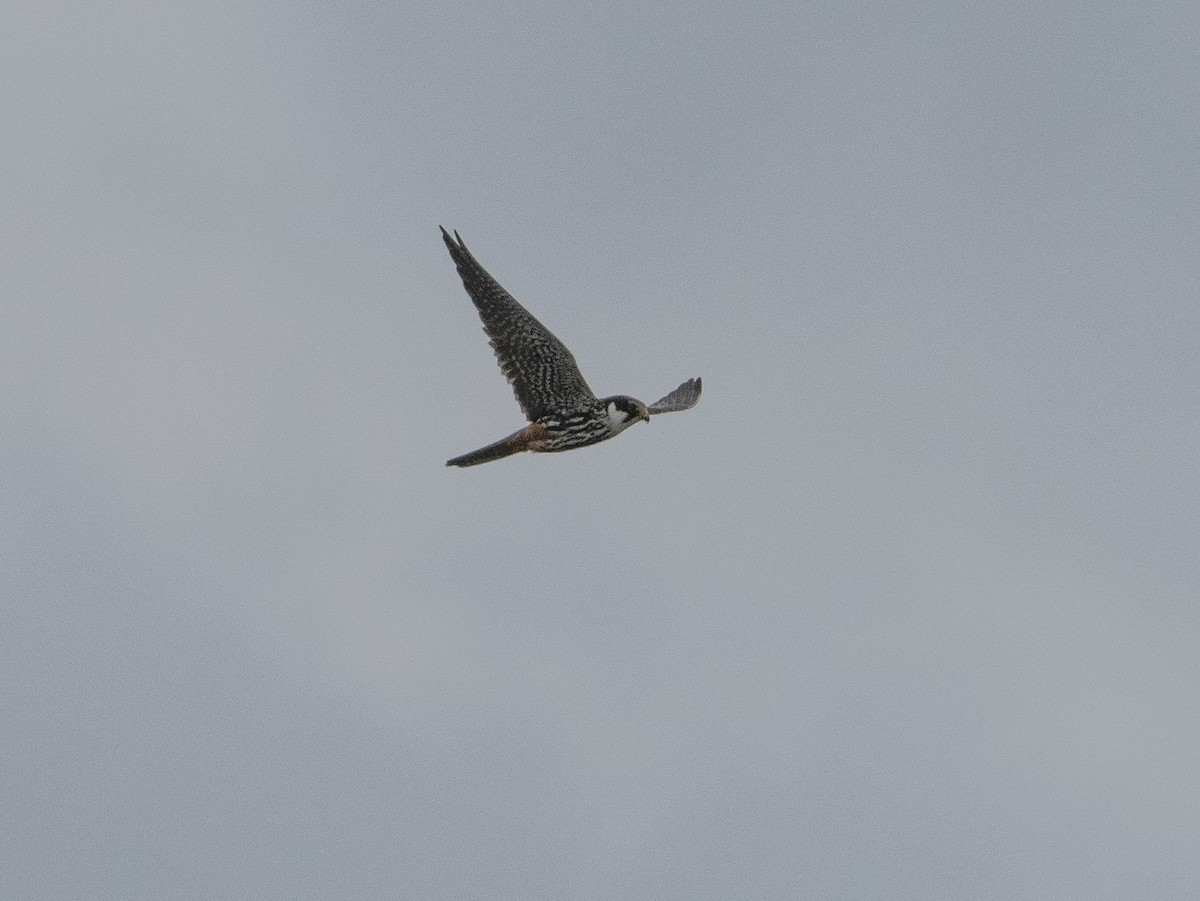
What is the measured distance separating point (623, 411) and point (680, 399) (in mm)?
4156

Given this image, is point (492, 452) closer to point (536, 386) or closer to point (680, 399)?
point (536, 386)

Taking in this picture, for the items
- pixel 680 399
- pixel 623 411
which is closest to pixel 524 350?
pixel 623 411

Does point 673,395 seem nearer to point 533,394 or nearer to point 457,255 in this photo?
point 533,394

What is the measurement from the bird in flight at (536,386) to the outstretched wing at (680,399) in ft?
6.94

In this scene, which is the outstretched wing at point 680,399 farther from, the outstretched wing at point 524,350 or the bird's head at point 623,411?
the outstretched wing at point 524,350

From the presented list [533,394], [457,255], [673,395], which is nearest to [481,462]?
[533,394]

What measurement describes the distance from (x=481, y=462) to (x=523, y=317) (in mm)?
2665

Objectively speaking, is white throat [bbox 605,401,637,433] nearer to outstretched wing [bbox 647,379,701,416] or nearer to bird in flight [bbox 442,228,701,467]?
bird in flight [bbox 442,228,701,467]

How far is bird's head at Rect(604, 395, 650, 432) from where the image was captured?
23.0 meters

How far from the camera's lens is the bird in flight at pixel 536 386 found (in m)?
21.5

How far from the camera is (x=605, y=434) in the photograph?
23.3 metres

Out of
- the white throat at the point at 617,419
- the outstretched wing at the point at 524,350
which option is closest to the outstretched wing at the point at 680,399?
the white throat at the point at 617,419

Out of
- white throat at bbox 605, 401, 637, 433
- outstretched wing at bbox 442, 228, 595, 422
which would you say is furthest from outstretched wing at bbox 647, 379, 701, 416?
outstretched wing at bbox 442, 228, 595, 422

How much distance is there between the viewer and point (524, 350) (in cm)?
2211
